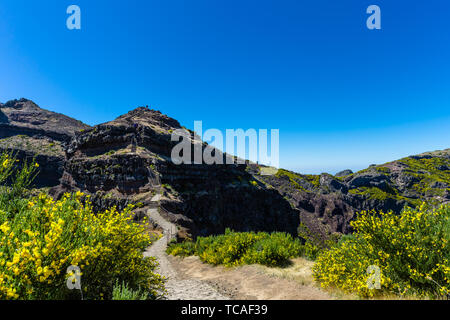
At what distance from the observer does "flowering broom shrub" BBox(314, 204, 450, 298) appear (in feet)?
16.8

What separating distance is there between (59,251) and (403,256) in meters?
8.13

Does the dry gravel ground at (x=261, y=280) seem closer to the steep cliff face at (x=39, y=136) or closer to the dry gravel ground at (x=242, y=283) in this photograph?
the dry gravel ground at (x=242, y=283)

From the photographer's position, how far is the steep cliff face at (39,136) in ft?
266

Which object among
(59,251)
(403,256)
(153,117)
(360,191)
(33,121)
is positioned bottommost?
(360,191)

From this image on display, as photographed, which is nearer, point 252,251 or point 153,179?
point 252,251

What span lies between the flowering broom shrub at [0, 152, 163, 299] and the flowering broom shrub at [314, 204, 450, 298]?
5985mm

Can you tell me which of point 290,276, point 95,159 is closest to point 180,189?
point 95,159

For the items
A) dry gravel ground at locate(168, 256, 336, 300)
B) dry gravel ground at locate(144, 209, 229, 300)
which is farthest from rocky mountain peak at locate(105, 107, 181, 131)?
dry gravel ground at locate(168, 256, 336, 300)

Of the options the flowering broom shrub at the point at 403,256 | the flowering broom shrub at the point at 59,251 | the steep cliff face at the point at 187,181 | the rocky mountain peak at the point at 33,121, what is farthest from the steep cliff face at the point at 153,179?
the rocky mountain peak at the point at 33,121

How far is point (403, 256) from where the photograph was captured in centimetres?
561

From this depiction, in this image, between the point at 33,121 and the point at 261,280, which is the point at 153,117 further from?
the point at 33,121

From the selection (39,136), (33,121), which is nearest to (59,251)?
(39,136)

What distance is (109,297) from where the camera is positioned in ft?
16.6
